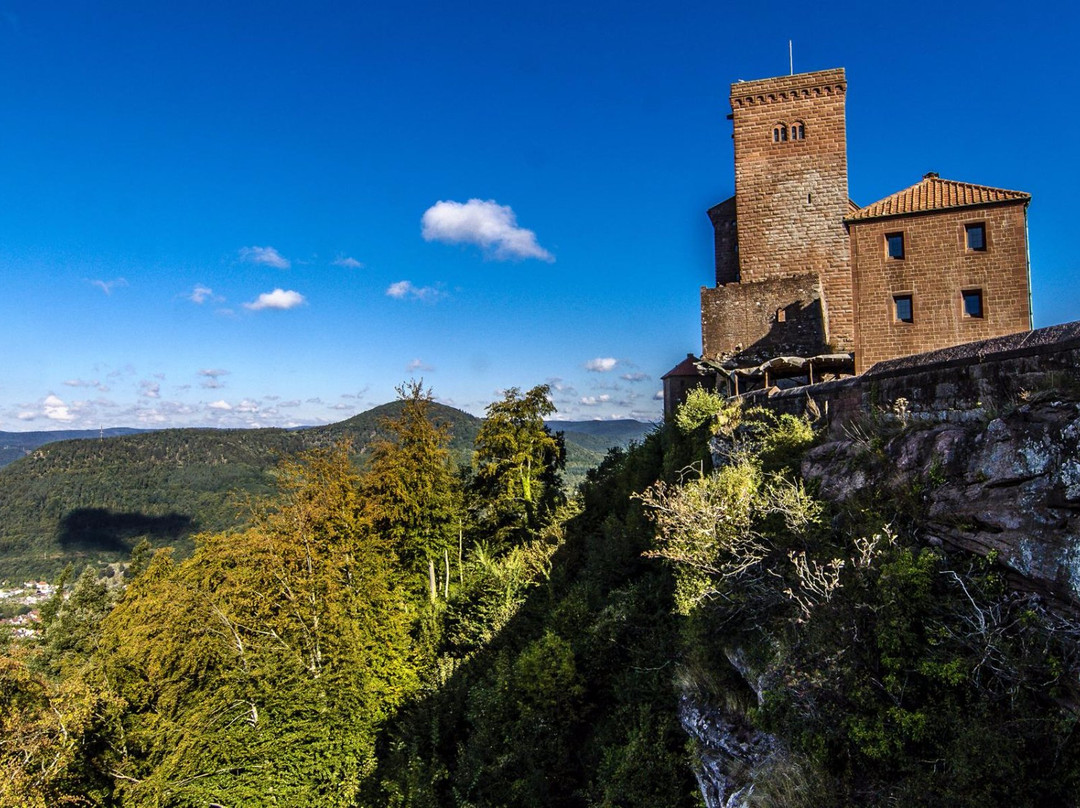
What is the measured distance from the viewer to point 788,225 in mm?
21453

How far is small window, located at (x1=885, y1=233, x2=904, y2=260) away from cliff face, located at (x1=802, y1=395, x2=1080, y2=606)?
1143 cm

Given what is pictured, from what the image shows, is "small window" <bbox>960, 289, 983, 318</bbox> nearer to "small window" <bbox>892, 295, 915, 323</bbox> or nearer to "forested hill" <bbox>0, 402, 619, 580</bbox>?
"small window" <bbox>892, 295, 915, 323</bbox>

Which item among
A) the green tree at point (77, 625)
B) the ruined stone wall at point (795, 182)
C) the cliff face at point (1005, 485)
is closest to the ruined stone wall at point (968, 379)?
the cliff face at point (1005, 485)

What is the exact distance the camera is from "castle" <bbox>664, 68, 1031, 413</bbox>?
50.0 ft

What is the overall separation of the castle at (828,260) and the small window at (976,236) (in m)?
0.03

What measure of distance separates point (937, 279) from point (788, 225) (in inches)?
279

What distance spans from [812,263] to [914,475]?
687 inches

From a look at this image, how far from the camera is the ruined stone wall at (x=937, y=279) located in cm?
1501

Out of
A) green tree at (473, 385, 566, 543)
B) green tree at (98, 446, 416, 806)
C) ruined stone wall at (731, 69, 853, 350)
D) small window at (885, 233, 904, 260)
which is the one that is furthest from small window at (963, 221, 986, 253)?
green tree at (98, 446, 416, 806)

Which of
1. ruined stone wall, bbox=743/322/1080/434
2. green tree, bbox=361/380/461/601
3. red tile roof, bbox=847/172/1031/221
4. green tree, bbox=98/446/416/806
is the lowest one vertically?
green tree, bbox=98/446/416/806

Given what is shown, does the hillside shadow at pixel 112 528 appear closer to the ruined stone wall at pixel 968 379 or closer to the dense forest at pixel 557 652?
the dense forest at pixel 557 652

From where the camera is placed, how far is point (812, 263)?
2123 centimetres

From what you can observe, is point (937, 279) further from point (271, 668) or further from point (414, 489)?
point (271, 668)

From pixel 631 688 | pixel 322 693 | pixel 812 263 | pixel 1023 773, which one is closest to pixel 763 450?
pixel 631 688
